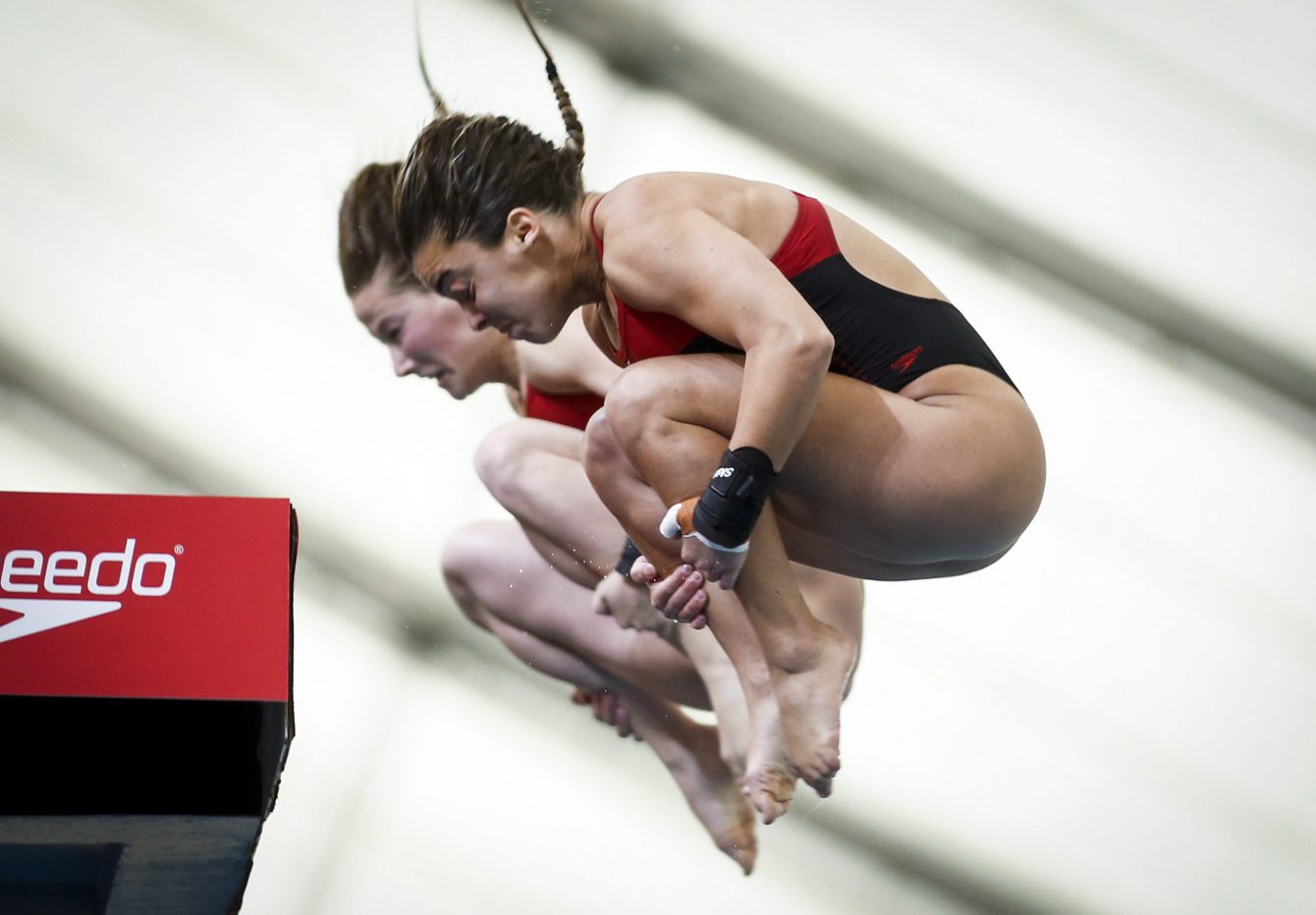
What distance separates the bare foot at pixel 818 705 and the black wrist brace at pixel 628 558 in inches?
9.9

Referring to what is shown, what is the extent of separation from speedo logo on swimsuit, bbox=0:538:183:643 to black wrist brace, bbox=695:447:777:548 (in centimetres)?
66

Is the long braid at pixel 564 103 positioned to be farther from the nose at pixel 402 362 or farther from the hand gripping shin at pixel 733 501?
the hand gripping shin at pixel 733 501

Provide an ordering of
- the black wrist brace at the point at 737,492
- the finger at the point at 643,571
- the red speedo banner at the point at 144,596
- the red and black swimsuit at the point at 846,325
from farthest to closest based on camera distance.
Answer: the finger at the point at 643,571 → the red and black swimsuit at the point at 846,325 → the black wrist brace at the point at 737,492 → the red speedo banner at the point at 144,596

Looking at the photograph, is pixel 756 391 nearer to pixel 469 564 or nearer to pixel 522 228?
pixel 522 228

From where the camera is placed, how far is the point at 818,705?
1.70 meters

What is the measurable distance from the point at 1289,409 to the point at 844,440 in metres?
0.81

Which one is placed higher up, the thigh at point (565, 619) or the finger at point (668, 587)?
the finger at point (668, 587)

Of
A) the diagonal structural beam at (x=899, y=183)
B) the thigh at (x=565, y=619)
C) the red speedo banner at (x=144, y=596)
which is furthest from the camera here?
the diagonal structural beam at (x=899, y=183)

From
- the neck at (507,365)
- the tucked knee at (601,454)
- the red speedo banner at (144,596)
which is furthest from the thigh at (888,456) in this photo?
the red speedo banner at (144,596)

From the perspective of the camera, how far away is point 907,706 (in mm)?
1854

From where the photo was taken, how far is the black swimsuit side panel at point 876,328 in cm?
161

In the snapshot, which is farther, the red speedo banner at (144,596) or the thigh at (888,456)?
the thigh at (888,456)

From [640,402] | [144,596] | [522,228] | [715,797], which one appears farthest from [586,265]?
[144,596]

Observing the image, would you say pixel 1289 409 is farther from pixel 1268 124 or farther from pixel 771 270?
pixel 771 270
